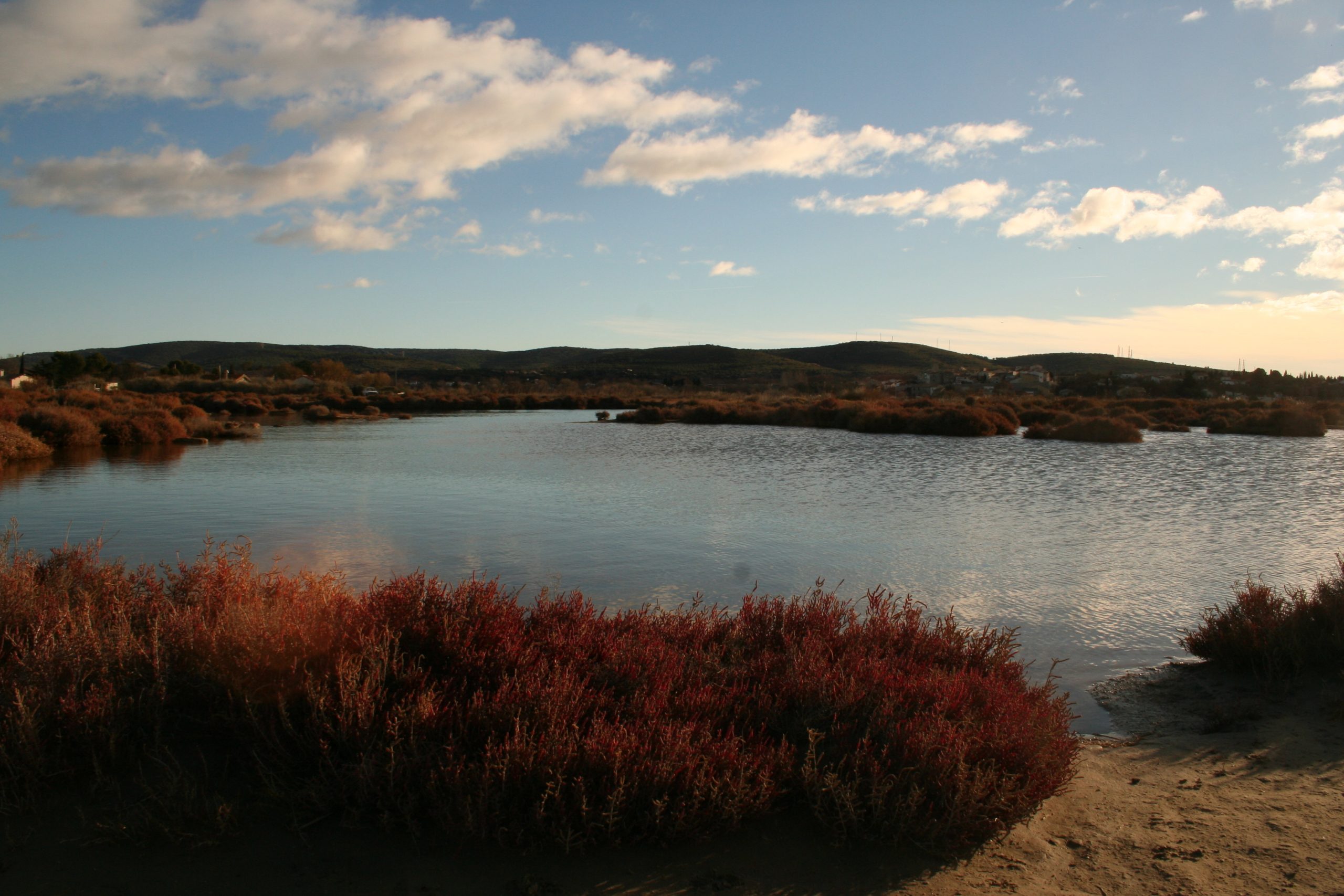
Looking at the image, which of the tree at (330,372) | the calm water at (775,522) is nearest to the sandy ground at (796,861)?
the calm water at (775,522)

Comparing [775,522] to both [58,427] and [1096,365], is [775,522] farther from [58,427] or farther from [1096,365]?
[1096,365]

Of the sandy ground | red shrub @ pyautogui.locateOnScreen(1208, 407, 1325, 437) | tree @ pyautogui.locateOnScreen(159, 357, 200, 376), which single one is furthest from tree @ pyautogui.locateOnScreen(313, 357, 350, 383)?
the sandy ground

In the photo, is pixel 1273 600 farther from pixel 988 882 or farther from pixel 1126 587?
pixel 988 882

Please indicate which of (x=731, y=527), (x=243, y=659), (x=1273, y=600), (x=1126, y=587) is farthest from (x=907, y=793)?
(x=731, y=527)

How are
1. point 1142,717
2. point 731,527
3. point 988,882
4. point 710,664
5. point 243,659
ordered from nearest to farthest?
point 988,882 → point 243,659 → point 710,664 → point 1142,717 → point 731,527

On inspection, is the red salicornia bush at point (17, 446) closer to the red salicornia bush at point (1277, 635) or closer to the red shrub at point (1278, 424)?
the red salicornia bush at point (1277, 635)

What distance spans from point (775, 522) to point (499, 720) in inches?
390

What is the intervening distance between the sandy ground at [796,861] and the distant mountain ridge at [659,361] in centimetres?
8628

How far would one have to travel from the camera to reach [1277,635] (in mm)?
6191

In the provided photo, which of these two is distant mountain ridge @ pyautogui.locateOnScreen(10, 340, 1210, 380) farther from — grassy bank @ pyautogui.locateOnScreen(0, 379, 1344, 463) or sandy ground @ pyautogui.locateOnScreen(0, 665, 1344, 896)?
sandy ground @ pyautogui.locateOnScreen(0, 665, 1344, 896)

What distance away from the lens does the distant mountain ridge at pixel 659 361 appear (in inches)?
4001

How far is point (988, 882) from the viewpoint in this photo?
349 cm

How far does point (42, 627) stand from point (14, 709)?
0.60m

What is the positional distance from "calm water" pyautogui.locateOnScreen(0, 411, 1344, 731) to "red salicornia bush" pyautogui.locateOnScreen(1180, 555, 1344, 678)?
483mm
